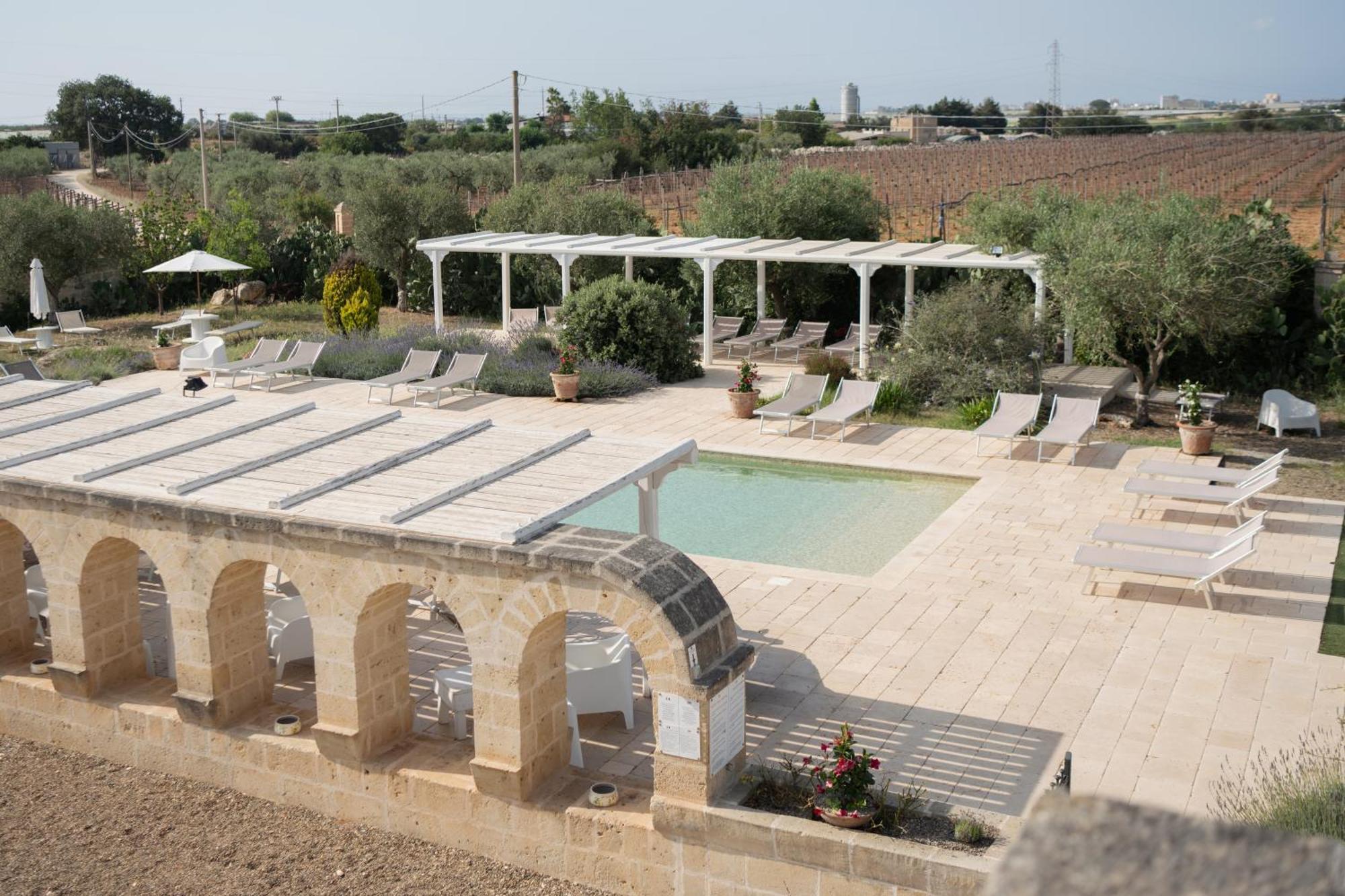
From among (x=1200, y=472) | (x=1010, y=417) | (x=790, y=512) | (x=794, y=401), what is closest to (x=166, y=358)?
(x=794, y=401)

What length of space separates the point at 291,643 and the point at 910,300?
531 inches

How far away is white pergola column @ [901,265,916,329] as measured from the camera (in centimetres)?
1938

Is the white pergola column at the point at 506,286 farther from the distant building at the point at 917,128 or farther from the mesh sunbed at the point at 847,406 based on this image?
the distant building at the point at 917,128

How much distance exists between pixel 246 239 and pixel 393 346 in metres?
8.87

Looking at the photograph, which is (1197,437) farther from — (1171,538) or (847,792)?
(847,792)

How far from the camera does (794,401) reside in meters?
17.9

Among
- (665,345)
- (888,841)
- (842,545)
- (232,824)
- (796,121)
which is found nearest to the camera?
(888,841)

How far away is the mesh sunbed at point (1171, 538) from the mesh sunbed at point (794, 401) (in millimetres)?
6264

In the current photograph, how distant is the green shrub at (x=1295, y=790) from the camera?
6.25 meters

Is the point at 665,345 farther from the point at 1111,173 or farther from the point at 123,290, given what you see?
the point at 1111,173

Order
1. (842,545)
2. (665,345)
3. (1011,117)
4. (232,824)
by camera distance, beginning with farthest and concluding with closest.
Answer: (1011,117), (665,345), (842,545), (232,824)

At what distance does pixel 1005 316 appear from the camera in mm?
18266

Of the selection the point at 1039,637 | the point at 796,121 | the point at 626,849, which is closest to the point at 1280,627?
the point at 1039,637

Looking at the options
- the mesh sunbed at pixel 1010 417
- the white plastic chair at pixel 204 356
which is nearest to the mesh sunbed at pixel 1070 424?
the mesh sunbed at pixel 1010 417
